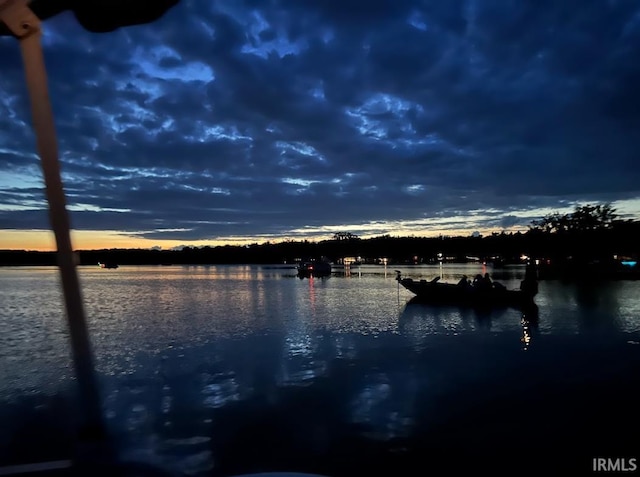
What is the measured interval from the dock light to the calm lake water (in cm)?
528

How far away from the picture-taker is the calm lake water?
7852mm

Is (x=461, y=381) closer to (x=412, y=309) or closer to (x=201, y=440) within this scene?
(x=201, y=440)

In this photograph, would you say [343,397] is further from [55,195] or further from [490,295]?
[490,295]

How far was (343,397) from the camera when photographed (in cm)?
1105

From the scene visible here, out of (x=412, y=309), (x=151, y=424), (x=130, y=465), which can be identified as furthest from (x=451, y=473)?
(x=412, y=309)

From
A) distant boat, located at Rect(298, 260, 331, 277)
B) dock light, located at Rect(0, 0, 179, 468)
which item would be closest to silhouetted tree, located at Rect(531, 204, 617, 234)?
distant boat, located at Rect(298, 260, 331, 277)

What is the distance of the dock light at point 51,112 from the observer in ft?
7.47

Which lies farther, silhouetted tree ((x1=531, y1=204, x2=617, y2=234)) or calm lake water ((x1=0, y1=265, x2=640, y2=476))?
silhouetted tree ((x1=531, y1=204, x2=617, y2=234))

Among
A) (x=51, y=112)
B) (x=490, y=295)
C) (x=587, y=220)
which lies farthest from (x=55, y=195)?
(x=587, y=220)

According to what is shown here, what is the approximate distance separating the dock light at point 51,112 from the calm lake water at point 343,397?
5.28 m

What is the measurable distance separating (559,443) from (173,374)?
10.2 meters

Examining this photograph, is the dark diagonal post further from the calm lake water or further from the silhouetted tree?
the silhouetted tree

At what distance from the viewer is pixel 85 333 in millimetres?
2549

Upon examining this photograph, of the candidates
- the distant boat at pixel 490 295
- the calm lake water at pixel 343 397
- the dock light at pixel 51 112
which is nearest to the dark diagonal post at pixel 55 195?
the dock light at pixel 51 112
